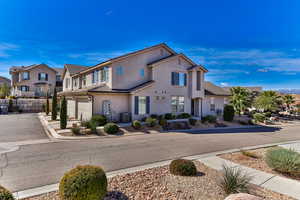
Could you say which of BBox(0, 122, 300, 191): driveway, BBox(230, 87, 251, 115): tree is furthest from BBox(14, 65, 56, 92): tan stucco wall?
BBox(230, 87, 251, 115): tree

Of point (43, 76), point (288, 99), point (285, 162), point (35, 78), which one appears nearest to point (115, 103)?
point (285, 162)

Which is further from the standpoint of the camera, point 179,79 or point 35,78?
point 35,78

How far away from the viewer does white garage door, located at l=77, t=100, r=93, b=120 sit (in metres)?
17.3

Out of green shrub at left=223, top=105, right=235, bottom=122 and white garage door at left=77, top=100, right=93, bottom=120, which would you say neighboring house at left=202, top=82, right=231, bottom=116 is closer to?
green shrub at left=223, top=105, right=235, bottom=122

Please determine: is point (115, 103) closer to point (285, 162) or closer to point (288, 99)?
point (285, 162)

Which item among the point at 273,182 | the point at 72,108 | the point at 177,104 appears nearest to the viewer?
the point at 273,182

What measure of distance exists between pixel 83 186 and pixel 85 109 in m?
16.0

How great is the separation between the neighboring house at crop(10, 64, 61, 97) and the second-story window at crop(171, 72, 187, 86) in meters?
33.9

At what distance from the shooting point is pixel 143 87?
1828 centimetres

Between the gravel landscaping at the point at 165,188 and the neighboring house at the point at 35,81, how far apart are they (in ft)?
140

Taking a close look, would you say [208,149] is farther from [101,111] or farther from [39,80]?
[39,80]

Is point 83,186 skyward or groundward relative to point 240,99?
groundward

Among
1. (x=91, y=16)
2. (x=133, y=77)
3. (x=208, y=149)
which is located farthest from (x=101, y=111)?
(x=208, y=149)

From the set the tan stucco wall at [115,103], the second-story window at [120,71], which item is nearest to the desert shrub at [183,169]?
the tan stucco wall at [115,103]
